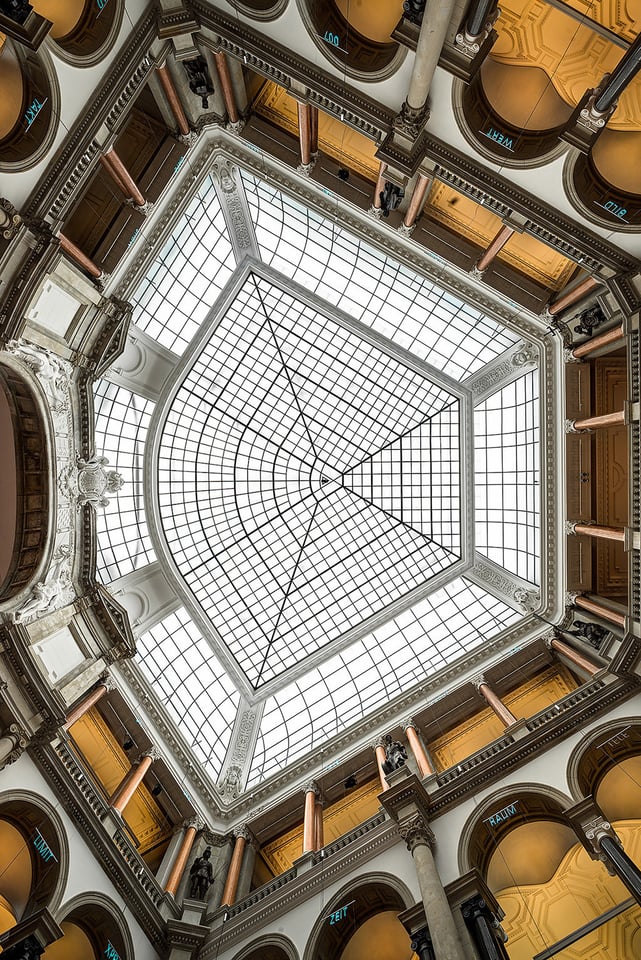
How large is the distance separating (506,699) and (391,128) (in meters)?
20.0

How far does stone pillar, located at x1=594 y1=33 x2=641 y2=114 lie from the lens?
1172 cm

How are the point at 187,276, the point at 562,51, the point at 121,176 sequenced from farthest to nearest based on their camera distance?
the point at 187,276 → the point at 121,176 → the point at 562,51

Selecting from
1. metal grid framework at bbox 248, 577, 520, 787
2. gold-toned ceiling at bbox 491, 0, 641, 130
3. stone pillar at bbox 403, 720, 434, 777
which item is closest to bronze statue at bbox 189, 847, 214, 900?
metal grid framework at bbox 248, 577, 520, 787

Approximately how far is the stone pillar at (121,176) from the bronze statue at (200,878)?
73.3 ft

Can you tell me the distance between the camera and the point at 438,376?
91.7 ft

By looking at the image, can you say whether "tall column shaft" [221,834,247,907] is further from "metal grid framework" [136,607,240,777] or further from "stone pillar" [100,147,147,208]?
"stone pillar" [100,147,147,208]

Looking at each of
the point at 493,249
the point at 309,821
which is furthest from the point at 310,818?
the point at 493,249

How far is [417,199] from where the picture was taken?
18.0 meters

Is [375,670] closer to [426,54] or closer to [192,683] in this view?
[192,683]

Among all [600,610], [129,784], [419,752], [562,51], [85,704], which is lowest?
[129,784]

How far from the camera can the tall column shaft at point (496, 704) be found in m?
19.5

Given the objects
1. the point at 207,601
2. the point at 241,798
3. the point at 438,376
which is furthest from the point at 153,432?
the point at 241,798

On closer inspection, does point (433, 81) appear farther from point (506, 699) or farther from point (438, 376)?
point (506, 699)

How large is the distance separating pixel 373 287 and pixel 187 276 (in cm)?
839
